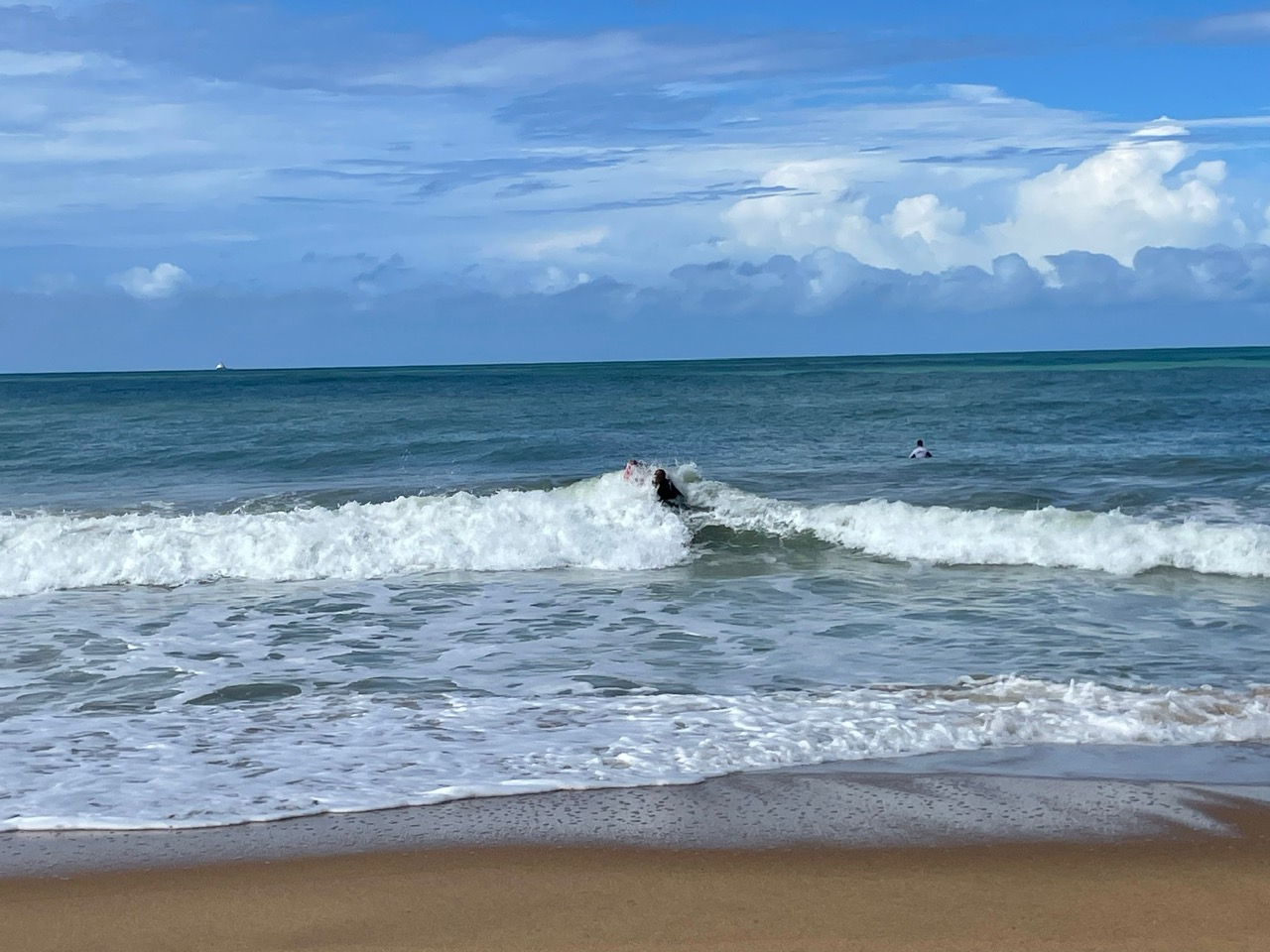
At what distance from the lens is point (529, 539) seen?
47.3 feet

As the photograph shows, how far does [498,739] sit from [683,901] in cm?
240

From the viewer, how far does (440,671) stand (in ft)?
28.3

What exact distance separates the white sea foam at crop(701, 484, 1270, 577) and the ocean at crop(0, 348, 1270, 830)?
44 millimetres

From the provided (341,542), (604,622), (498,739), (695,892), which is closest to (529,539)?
(341,542)

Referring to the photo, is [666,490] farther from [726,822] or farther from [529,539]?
[726,822]

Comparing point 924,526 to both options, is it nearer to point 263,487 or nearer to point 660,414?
point 263,487

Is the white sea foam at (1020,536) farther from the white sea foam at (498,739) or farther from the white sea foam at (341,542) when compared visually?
the white sea foam at (498,739)

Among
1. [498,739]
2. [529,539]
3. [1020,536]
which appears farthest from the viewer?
[529,539]

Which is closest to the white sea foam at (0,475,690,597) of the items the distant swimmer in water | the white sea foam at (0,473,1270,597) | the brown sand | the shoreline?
the white sea foam at (0,473,1270,597)

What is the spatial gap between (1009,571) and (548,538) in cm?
522

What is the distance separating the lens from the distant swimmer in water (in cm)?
1655

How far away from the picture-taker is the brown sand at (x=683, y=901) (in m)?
4.37

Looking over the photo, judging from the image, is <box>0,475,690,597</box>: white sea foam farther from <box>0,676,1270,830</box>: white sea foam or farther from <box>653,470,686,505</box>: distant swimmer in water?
<box>0,676,1270,830</box>: white sea foam

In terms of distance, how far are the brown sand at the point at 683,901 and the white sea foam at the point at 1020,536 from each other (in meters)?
8.07
